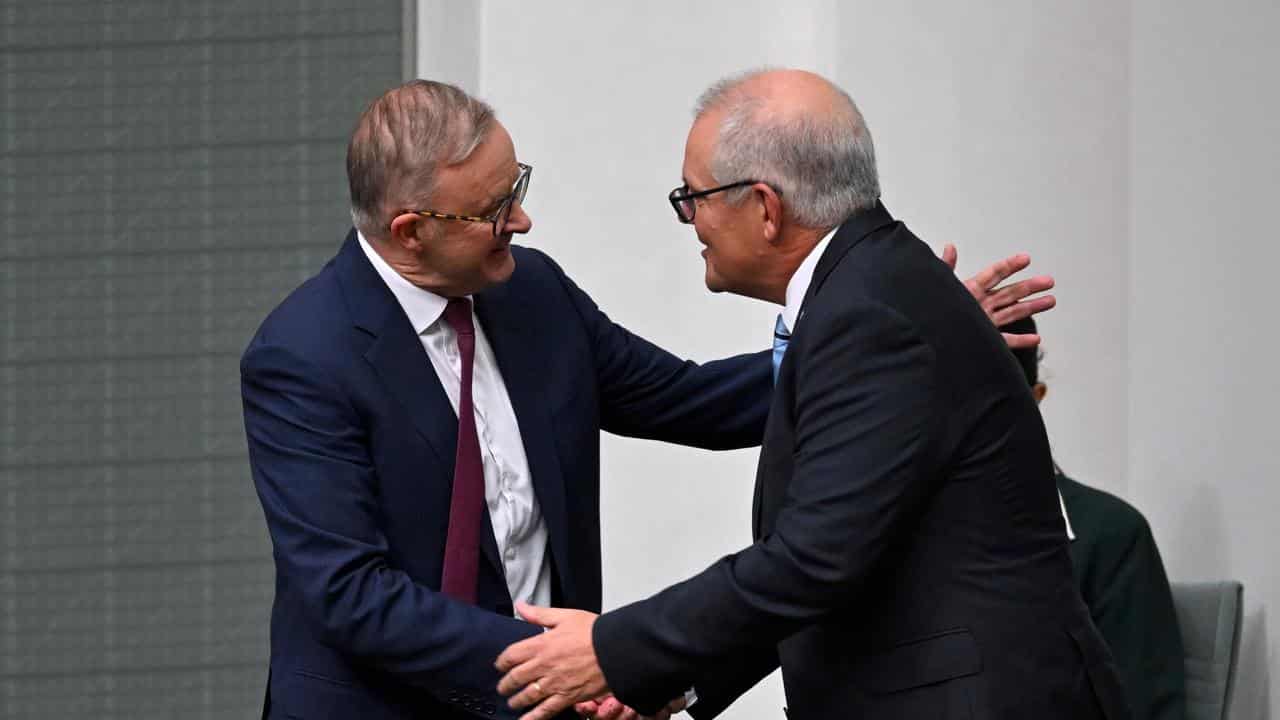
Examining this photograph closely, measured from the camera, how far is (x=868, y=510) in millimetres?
2027

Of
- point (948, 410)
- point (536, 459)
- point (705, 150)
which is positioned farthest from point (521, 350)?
point (948, 410)

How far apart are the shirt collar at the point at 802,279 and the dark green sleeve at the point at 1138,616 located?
1.54 meters

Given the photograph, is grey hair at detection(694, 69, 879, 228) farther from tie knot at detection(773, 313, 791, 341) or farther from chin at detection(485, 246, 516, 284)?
chin at detection(485, 246, 516, 284)

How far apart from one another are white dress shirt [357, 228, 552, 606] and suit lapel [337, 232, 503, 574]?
0.02m

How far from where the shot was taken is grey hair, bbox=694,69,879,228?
2.20 m

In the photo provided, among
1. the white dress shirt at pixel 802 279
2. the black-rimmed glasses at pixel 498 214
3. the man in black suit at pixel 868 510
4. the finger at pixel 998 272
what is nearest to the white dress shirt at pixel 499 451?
the black-rimmed glasses at pixel 498 214

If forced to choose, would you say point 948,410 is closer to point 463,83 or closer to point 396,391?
point 396,391

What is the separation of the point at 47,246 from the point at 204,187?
17.3 inches

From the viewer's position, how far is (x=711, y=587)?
2.13m

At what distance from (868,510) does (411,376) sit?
69 cm

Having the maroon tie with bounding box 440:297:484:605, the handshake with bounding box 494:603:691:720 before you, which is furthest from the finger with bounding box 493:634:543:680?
the maroon tie with bounding box 440:297:484:605

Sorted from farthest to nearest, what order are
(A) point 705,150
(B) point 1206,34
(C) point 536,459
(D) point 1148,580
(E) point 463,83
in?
(E) point 463,83 → (B) point 1206,34 → (D) point 1148,580 → (C) point 536,459 → (A) point 705,150

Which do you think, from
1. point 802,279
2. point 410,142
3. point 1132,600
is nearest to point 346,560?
point 410,142

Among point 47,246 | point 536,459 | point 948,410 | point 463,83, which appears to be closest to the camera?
point 948,410
